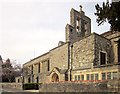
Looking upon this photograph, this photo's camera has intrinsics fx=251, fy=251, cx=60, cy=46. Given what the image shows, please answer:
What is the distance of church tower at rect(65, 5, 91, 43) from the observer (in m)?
43.1

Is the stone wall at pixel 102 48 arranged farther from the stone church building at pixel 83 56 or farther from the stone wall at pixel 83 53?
the stone wall at pixel 83 53

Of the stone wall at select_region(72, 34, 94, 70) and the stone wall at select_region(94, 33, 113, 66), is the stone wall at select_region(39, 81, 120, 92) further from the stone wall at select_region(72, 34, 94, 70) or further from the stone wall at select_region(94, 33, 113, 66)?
the stone wall at select_region(94, 33, 113, 66)

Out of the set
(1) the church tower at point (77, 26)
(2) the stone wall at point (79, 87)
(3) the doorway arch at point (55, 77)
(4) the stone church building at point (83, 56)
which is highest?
(1) the church tower at point (77, 26)

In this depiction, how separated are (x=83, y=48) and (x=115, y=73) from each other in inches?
314

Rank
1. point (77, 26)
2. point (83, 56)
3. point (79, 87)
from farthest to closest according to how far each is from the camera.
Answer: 1. point (77, 26)
2. point (83, 56)
3. point (79, 87)

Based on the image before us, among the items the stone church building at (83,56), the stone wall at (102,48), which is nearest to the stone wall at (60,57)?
the stone church building at (83,56)

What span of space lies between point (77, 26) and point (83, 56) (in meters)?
10.4

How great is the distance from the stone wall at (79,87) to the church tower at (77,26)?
10.5m

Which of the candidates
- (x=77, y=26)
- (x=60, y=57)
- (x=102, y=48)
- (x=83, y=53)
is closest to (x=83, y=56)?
(x=83, y=53)

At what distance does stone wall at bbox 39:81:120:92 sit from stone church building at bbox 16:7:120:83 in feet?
9.76

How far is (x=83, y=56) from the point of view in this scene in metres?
35.6

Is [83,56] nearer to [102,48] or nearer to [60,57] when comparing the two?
[102,48]

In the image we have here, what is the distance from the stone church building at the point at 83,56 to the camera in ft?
106

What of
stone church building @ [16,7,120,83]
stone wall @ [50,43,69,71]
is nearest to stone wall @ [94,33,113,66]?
stone church building @ [16,7,120,83]
